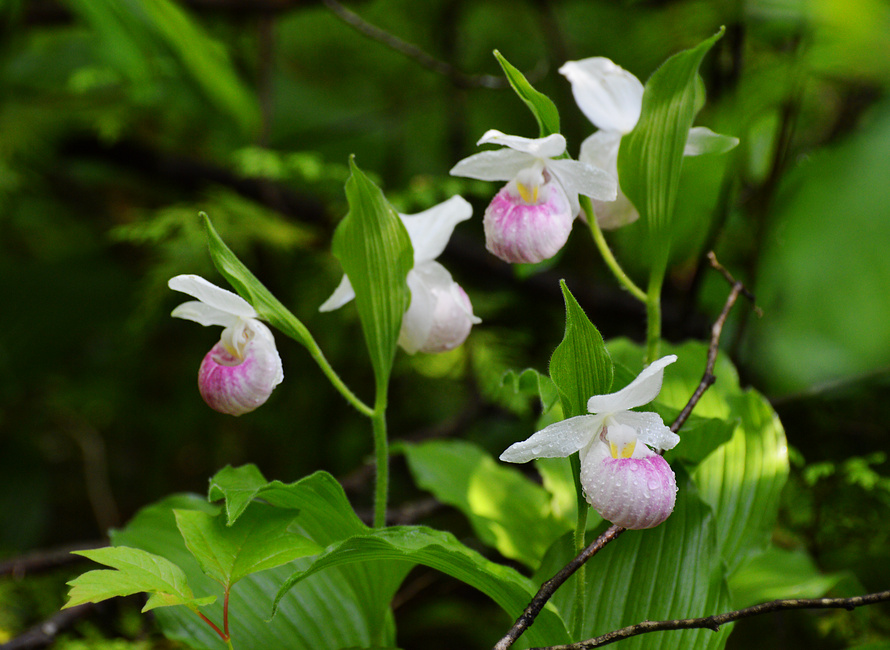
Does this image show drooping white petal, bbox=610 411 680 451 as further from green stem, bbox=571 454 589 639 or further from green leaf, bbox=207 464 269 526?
→ green leaf, bbox=207 464 269 526

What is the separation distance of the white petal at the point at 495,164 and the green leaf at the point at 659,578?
1.21 ft

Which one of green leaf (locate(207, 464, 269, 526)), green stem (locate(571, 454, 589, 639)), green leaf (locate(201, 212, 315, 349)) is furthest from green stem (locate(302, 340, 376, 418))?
green stem (locate(571, 454, 589, 639))

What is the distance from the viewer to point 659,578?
2.16 feet

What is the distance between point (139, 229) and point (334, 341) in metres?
0.55

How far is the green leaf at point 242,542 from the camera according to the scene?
0.55 metres

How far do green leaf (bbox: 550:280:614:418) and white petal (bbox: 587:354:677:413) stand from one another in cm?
2

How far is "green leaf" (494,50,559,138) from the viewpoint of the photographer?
592 millimetres

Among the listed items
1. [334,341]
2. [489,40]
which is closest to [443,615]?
[334,341]

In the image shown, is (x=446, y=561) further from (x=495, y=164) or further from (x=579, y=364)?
(x=495, y=164)

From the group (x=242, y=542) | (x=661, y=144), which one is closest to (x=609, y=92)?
(x=661, y=144)

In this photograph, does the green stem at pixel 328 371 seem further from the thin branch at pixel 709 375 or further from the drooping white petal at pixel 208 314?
the thin branch at pixel 709 375

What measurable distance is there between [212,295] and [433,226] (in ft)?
0.85

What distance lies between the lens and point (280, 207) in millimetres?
1765

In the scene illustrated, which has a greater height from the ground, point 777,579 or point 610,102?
point 610,102
